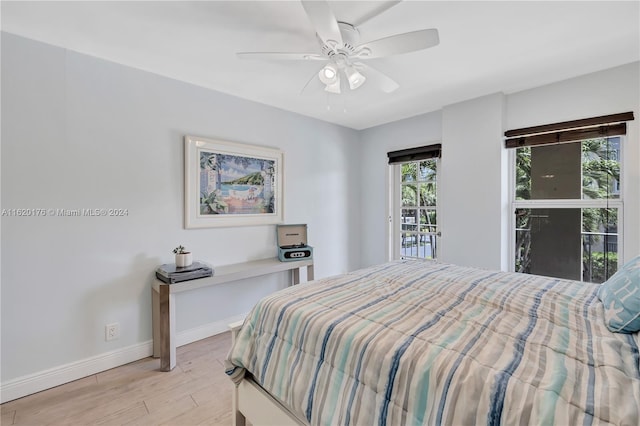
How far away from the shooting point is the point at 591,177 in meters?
2.49

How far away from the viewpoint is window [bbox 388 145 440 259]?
137 inches

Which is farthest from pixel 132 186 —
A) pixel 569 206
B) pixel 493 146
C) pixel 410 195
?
pixel 569 206

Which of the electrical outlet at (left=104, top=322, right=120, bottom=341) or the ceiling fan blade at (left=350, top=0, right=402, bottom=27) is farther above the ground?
the ceiling fan blade at (left=350, top=0, right=402, bottom=27)

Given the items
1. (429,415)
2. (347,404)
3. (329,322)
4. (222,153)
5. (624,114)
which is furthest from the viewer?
(222,153)

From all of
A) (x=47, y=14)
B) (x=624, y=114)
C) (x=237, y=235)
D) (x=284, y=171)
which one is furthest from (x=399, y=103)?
(x=47, y=14)

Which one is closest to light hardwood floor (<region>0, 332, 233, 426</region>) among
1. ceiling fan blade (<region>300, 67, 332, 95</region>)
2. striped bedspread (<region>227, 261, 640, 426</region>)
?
striped bedspread (<region>227, 261, 640, 426</region>)

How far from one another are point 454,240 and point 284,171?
2.01m

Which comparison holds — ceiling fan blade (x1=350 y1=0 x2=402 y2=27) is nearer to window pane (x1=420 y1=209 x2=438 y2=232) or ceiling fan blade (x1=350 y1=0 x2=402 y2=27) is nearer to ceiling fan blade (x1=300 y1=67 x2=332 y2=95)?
ceiling fan blade (x1=300 y1=67 x2=332 y2=95)

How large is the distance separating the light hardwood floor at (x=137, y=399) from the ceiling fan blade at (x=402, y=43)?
2.28m

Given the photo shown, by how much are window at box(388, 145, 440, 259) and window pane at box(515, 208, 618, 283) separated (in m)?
0.89

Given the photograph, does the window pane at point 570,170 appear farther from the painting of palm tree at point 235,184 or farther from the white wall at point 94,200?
the white wall at point 94,200

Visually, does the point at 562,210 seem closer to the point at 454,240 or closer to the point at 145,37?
the point at 454,240

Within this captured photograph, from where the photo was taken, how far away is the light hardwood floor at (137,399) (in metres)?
1.64

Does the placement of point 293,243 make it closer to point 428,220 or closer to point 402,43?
point 428,220
